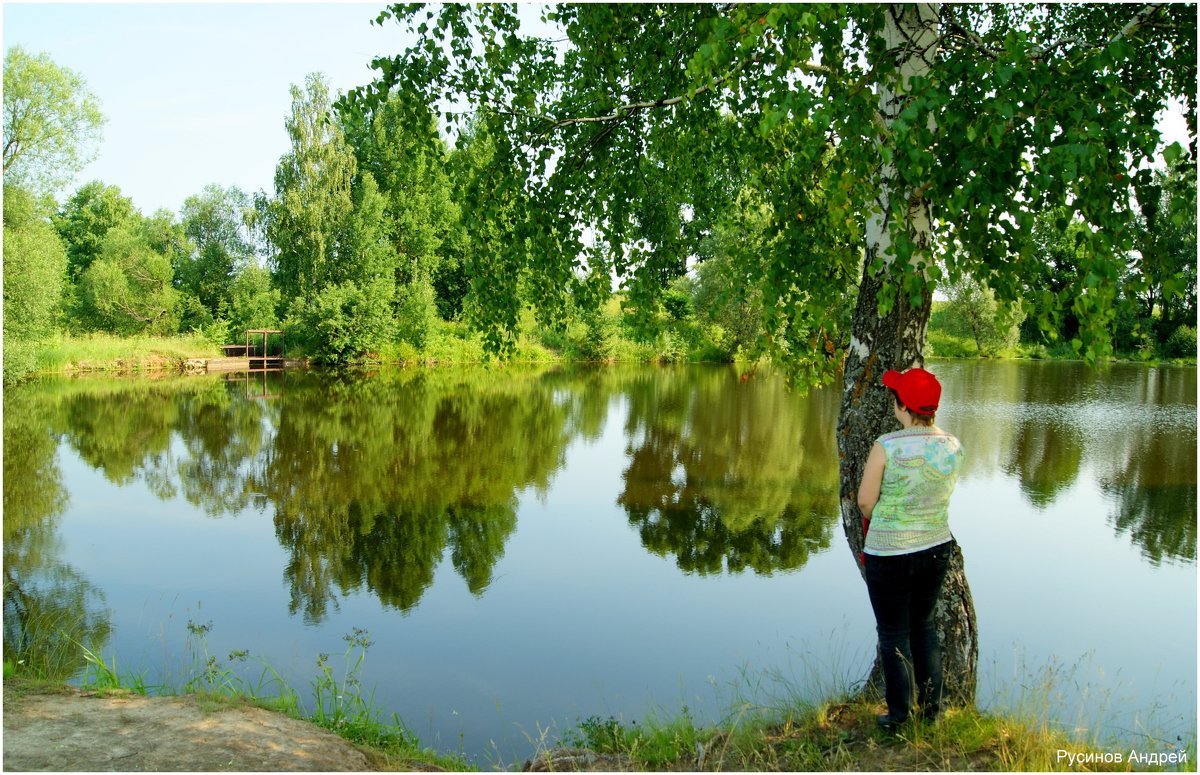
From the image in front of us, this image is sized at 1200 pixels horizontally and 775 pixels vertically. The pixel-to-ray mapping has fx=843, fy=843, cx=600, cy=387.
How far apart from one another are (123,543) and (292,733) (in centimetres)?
707

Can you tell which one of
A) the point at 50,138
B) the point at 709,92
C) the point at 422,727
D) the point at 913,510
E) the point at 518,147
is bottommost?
the point at 422,727

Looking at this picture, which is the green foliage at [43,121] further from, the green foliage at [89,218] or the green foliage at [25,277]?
the green foliage at [89,218]

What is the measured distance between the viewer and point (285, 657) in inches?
271

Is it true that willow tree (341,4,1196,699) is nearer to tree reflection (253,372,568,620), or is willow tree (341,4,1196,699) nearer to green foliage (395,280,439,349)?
tree reflection (253,372,568,620)

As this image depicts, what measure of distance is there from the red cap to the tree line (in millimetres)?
464

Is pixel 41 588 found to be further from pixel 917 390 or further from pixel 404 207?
pixel 404 207

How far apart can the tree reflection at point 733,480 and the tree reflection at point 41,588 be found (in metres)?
5.88

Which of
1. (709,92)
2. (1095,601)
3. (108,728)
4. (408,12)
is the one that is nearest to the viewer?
(108,728)

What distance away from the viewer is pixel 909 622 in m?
3.87

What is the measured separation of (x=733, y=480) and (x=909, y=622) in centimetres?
1019

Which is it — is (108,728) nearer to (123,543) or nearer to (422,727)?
(422,727)

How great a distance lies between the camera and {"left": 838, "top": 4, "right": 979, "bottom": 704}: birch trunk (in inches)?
164

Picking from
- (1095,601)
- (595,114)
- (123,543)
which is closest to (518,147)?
(595,114)

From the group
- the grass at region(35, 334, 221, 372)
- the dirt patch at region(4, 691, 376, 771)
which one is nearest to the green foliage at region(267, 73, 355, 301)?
the grass at region(35, 334, 221, 372)
